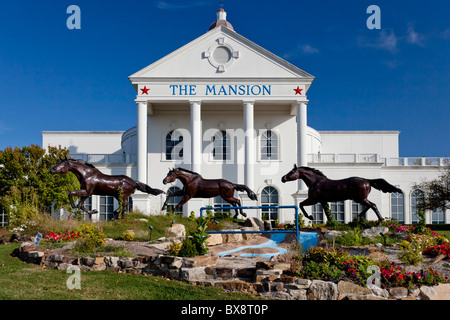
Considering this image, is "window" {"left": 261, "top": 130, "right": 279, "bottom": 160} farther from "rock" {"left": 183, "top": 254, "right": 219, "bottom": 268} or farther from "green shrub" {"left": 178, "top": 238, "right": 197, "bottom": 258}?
"rock" {"left": 183, "top": 254, "right": 219, "bottom": 268}

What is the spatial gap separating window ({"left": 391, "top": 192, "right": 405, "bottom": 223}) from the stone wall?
2575cm

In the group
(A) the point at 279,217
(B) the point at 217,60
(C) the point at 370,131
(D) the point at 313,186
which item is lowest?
(A) the point at 279,217

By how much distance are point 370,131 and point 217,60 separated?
19.5 meters

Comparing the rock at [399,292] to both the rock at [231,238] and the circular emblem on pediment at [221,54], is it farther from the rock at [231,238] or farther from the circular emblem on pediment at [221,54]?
the circular emblem on pediment at [221,54]

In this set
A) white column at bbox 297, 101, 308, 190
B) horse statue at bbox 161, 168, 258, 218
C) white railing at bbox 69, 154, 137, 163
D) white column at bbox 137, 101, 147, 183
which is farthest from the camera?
white railing at bbox 69, 154, 137, 163

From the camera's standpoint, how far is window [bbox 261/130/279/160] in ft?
106

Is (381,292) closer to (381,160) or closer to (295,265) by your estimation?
(295,265)

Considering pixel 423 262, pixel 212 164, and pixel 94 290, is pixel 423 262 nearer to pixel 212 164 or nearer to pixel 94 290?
pixel 94 290

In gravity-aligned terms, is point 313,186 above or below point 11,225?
above

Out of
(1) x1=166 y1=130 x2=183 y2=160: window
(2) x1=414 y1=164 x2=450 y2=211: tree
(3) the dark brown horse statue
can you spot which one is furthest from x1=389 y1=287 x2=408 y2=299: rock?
(1) x1=166 y1=130 x2=183 y2=160: window
